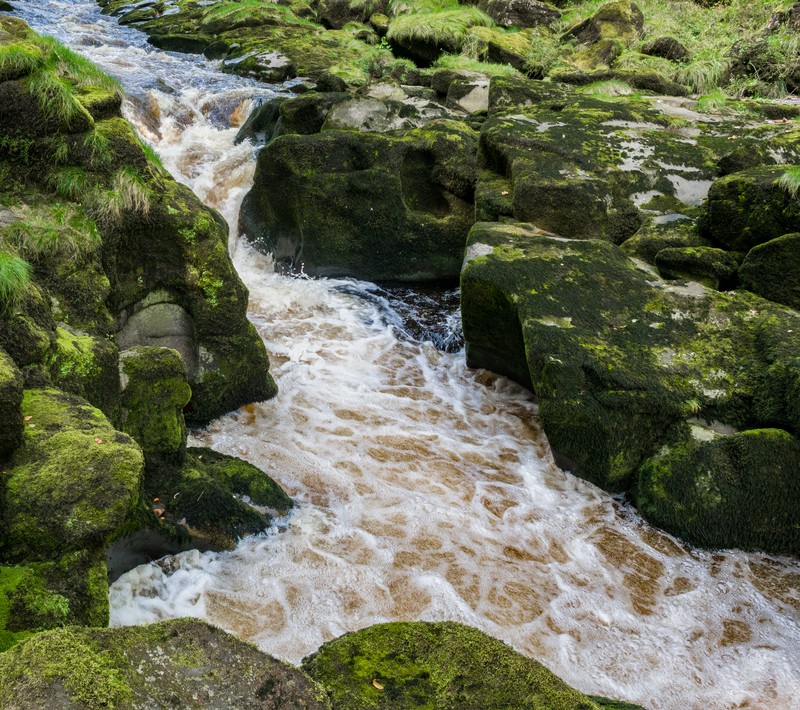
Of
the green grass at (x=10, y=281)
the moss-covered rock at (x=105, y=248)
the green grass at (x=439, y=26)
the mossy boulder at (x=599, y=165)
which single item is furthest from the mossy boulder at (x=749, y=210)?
the green grass at (x=439, y=26)

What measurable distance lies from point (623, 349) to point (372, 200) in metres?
4.85

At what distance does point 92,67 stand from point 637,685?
7.64m

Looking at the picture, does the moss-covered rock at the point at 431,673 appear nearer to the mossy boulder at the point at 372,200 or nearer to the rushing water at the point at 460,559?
the rushing water at the point at 460,559

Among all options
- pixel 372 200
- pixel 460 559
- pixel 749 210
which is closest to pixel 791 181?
pixel 749 210

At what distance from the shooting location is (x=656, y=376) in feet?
19.0

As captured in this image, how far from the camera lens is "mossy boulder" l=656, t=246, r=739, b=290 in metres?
6.80

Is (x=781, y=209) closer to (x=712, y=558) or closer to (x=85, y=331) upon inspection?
(x=712, y=558)

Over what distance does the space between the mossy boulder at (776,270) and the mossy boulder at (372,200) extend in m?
3.98

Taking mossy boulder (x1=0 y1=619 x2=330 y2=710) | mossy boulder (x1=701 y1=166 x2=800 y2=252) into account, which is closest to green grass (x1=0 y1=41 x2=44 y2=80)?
mossy boulder (x1=0 y1=619 x2=330 y2=710)

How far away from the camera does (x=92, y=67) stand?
7320mm

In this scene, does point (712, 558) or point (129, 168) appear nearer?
point (712, 558)

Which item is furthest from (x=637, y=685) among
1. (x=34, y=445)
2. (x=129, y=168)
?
(x=129, y=168)

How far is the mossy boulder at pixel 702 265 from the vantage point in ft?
22.3

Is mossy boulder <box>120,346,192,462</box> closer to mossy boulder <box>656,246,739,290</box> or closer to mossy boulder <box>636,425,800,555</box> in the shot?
mossy boulder <box>636,425,800,555</box>
